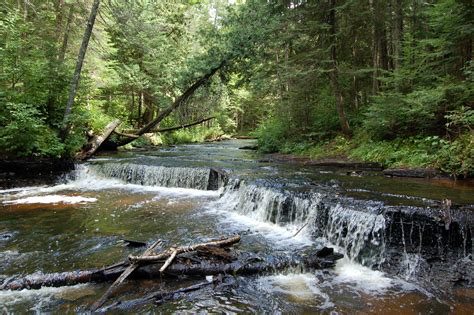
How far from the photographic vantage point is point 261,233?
7309 mm

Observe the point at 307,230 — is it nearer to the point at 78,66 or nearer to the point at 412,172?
the point at 412,172

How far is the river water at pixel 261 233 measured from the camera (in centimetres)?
443

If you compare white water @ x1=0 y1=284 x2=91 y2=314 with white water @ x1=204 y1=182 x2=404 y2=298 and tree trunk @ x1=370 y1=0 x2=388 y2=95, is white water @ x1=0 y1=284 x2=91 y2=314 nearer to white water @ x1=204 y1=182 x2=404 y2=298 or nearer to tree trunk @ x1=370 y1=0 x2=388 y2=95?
white water @ x1=204 y1=182 x2=404 y2=298

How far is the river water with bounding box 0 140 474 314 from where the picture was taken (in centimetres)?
443

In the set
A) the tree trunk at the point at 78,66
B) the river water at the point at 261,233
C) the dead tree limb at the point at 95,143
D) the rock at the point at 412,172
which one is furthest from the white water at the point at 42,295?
the dead tree limb at the point at 95,143

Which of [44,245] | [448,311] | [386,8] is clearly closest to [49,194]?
[44,245]

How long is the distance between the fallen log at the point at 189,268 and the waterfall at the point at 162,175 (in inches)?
236

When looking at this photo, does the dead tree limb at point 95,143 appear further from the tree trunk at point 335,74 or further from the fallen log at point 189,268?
the tree trunk at point 335,74

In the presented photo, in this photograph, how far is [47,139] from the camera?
11.9 m

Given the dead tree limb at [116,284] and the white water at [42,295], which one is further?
the white water at [42,295]

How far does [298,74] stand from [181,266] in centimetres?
1008

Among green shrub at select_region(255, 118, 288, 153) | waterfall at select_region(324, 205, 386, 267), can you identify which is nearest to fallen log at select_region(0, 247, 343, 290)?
waterfall at select_region(324, 205, 386, 267)

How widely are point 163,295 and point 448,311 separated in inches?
153

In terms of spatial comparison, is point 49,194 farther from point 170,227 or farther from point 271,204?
point 271,204
